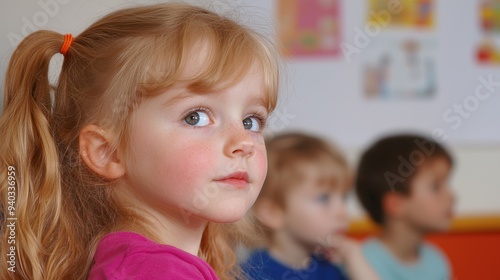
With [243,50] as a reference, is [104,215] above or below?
below

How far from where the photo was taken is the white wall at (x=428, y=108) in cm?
227

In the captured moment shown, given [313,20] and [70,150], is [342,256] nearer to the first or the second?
[313,20]

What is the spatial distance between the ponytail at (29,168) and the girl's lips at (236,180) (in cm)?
23

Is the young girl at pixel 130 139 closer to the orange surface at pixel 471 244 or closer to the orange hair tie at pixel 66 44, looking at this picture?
the orange hair tie at pixel 66 44

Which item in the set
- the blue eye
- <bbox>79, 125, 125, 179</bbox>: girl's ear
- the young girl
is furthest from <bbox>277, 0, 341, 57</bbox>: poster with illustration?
<bbox>79, 125, 125, 179</bbox>: girl's ear

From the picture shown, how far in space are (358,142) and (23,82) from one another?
141 cm

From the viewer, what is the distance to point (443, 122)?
2.36 meters

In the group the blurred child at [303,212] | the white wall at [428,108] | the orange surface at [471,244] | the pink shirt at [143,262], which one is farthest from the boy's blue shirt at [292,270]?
the pink shirt at [143,262]

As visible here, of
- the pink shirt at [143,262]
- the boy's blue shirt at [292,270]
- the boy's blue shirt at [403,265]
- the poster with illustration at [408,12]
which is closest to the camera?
the pink shirt at [143,262]

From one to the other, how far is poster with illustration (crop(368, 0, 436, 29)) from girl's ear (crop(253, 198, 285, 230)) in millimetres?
666

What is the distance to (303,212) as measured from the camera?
2020 millimetres

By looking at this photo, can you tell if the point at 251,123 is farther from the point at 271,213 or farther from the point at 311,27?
the point at 311,27

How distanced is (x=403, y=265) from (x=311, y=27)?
726 millimetres

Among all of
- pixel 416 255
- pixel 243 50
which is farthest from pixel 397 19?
pixel 243 50
